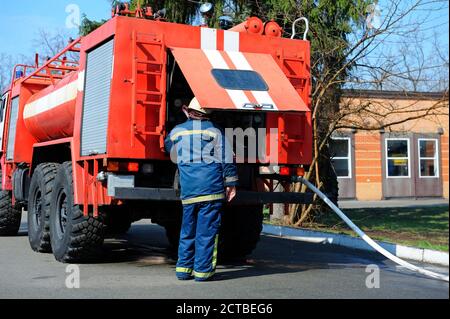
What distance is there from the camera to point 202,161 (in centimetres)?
668

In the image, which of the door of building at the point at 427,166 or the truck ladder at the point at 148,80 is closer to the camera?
the truck ladder at the point at 148,80

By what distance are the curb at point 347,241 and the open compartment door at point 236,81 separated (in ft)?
8.19

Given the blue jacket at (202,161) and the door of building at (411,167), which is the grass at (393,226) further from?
the door of building at (411,167)

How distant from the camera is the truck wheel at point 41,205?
8930mm

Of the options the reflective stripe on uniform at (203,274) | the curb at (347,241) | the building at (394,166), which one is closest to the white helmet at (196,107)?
the reflective stripe on uniform at (203,274)

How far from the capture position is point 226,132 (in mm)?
7566

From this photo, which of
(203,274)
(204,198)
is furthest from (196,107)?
(203,274)

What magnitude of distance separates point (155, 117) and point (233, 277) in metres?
1.98

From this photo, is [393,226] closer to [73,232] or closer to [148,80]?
[73,232]

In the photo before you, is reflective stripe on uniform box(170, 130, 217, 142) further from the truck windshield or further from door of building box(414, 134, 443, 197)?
door of building box(414, 134, 443, 197)

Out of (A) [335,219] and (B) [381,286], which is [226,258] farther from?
(A) [335,219]
